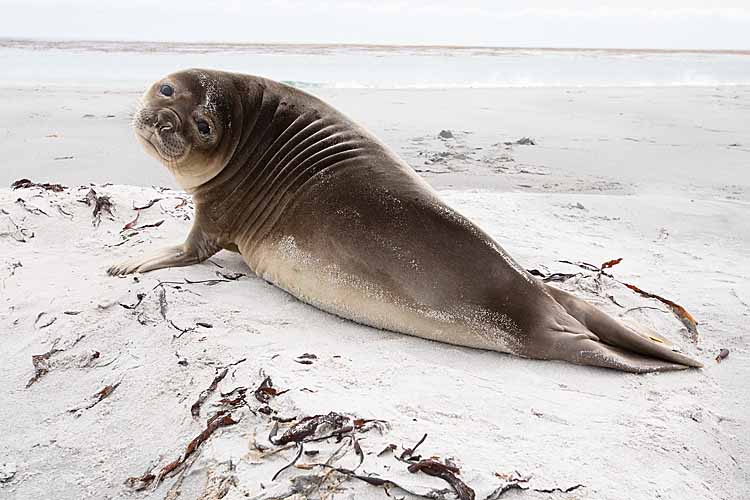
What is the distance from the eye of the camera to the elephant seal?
8.99ft

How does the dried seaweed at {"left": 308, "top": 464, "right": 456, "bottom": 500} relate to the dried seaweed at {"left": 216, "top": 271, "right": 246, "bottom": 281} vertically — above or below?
above

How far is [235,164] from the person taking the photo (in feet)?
10.9

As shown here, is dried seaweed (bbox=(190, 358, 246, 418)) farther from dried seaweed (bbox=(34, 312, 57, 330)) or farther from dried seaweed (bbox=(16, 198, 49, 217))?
dried seaweed (bbox=(16, 198, 49, 217))

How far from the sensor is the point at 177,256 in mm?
3271

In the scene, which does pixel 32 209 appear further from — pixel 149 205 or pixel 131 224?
pixel 149 205

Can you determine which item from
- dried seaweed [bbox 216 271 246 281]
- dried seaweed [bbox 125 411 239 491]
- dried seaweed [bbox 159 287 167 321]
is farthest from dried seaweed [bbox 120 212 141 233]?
dried seaweed [bbox 125 411 239 491]

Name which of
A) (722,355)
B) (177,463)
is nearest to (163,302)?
(177,463)

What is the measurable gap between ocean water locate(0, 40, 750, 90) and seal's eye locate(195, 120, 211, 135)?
10075 millimetres

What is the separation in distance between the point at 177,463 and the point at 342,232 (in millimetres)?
1241

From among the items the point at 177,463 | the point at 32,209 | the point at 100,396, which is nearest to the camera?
the point at 177,463

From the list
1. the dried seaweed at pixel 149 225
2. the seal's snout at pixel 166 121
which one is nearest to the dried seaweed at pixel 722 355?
the seal's snout at pixel 166 121

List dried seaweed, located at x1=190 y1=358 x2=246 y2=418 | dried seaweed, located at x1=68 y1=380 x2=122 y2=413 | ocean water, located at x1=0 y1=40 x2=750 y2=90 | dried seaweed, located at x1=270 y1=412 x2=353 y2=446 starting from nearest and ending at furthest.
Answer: dried seaweed, located at x1=270 y1=412 x2=353 y2=446 → dried seaweed, located at x1=190 y1=358 x2=246 y2=418 → dried seaweed, located at x1=68 y1=380 x2=122 y2=413 → ocean water, located at x1=0 y1=40 x2=750 y2=90

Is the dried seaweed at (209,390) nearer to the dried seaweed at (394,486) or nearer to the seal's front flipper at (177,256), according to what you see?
the dried seaweed at (394,486)

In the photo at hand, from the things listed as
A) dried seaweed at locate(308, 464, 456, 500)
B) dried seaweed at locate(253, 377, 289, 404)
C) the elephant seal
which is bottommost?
dried seaweed at locate(253, 377, 289, 404)
